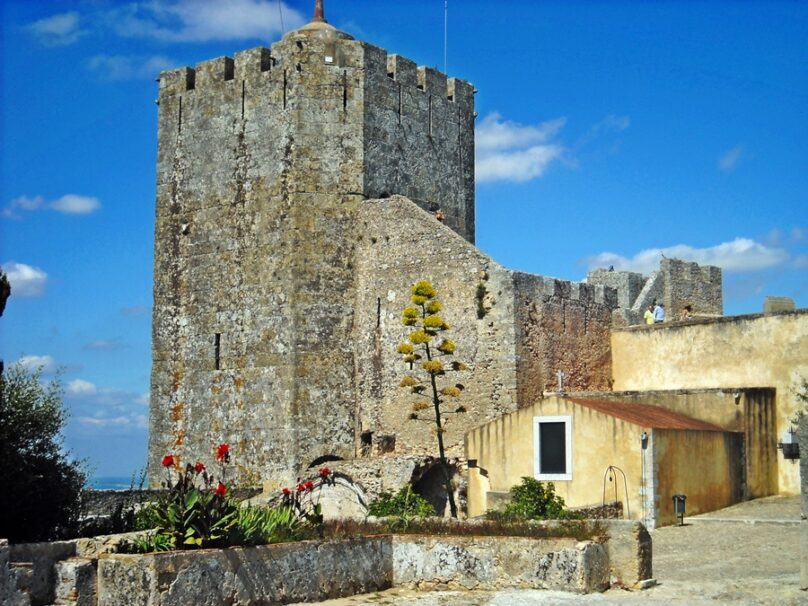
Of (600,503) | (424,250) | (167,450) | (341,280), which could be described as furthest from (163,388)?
(600,503)

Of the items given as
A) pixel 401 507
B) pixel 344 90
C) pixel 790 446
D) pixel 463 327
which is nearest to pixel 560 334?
pixel 463 327

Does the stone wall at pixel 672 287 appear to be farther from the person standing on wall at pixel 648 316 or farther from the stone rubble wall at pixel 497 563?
the stone rubble wall at pixel 497 563

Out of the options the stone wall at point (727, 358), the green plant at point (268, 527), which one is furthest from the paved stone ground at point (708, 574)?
the stone wall at point (727, 358)

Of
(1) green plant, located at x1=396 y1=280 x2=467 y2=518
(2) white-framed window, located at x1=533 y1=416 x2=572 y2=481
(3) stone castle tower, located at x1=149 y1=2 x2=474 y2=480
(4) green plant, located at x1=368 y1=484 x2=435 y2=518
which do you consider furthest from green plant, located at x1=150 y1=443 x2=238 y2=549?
(3) stone castle tower, located at x1=149 y1=2 x2=474 y2=480

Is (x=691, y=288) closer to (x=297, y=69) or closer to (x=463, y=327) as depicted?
(x=463, y=327)

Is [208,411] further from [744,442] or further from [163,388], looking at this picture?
[744,442]

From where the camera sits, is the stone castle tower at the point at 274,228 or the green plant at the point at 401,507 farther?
the stone castle tower at the point at 274,228

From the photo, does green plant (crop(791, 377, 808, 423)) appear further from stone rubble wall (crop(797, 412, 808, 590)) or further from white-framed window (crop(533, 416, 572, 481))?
stone rubble wall (crop(797, 412, 808, 590))

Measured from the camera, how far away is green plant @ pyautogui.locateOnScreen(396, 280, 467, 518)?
81.3ft

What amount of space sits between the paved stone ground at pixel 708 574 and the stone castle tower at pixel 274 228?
9947 millimetres

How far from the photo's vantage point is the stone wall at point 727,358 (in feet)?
83.3

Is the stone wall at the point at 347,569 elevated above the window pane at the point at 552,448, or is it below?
below

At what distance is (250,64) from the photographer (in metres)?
28.3

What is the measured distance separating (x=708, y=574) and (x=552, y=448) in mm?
6934
